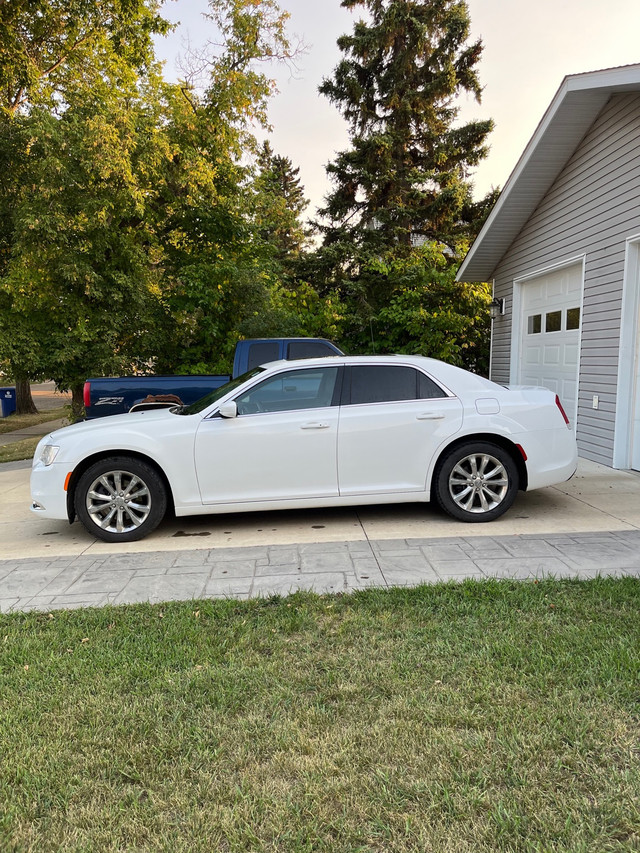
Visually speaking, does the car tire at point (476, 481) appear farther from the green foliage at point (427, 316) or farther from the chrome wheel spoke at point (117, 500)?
the green foliage at point (427, 316)

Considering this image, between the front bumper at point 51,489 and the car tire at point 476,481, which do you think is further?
the car tire at point 476,481

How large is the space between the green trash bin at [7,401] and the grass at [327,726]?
17.4m

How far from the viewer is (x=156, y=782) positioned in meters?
2.18

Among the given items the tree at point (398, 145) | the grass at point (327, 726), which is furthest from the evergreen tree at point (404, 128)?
the grass at point (327, 726)

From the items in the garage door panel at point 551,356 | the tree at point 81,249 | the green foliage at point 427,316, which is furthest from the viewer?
the green foliage at point 427,316

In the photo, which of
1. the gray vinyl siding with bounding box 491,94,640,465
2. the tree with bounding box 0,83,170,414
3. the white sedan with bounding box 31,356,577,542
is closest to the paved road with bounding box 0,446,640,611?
the white sedan with bounding box 31,356,577,542

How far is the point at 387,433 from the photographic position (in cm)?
526

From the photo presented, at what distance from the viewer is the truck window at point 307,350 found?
836 cm

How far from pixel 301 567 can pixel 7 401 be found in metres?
17.7

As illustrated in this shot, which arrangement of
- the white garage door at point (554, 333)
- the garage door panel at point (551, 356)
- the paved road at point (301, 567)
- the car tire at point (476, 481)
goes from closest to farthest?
the paved road at point (301, 567)
the car tire at point (476, 481)
the white garage door at point (554, 333)
the garage door panel at point (551, 356)

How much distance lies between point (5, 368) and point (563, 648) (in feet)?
40.4

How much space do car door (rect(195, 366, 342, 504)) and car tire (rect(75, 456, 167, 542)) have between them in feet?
1.46

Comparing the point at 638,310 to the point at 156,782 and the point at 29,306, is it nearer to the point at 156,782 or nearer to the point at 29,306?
the point at 156,782

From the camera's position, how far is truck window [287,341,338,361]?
8.36 meters
